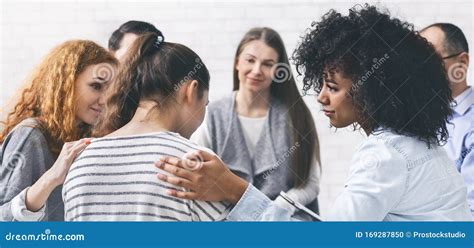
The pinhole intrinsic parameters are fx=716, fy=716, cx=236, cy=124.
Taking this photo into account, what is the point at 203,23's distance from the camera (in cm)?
257

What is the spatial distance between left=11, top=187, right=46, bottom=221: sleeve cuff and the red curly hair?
0.18m

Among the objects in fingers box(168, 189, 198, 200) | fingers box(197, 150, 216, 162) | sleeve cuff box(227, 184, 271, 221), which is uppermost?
fingers box(197, 150, 216, 162)

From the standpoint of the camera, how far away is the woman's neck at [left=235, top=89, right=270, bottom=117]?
249 centimetres

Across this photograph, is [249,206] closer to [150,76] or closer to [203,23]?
[150,76]

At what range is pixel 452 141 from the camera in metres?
2.46

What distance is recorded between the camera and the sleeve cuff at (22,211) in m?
2.25

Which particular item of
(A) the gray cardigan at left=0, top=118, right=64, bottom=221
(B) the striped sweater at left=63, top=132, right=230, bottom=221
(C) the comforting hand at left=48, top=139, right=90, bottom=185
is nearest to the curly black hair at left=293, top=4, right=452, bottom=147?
(B) the striped sweater at left=63, top=132, right=230, bottom=221

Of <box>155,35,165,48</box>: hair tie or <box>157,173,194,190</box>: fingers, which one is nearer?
<box>157,173,194,190</box>: fingers

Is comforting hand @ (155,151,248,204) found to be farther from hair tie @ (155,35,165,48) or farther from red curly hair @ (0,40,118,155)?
red curly hair @ (0,40,118,155)

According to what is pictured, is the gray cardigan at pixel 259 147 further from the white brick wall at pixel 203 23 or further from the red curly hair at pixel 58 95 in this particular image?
the red curly hair at pixel 58 95

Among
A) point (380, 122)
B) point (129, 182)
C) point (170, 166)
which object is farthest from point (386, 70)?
point (129, 182)

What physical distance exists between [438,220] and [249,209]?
1.68 ft

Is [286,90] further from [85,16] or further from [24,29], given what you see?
[24,29]
